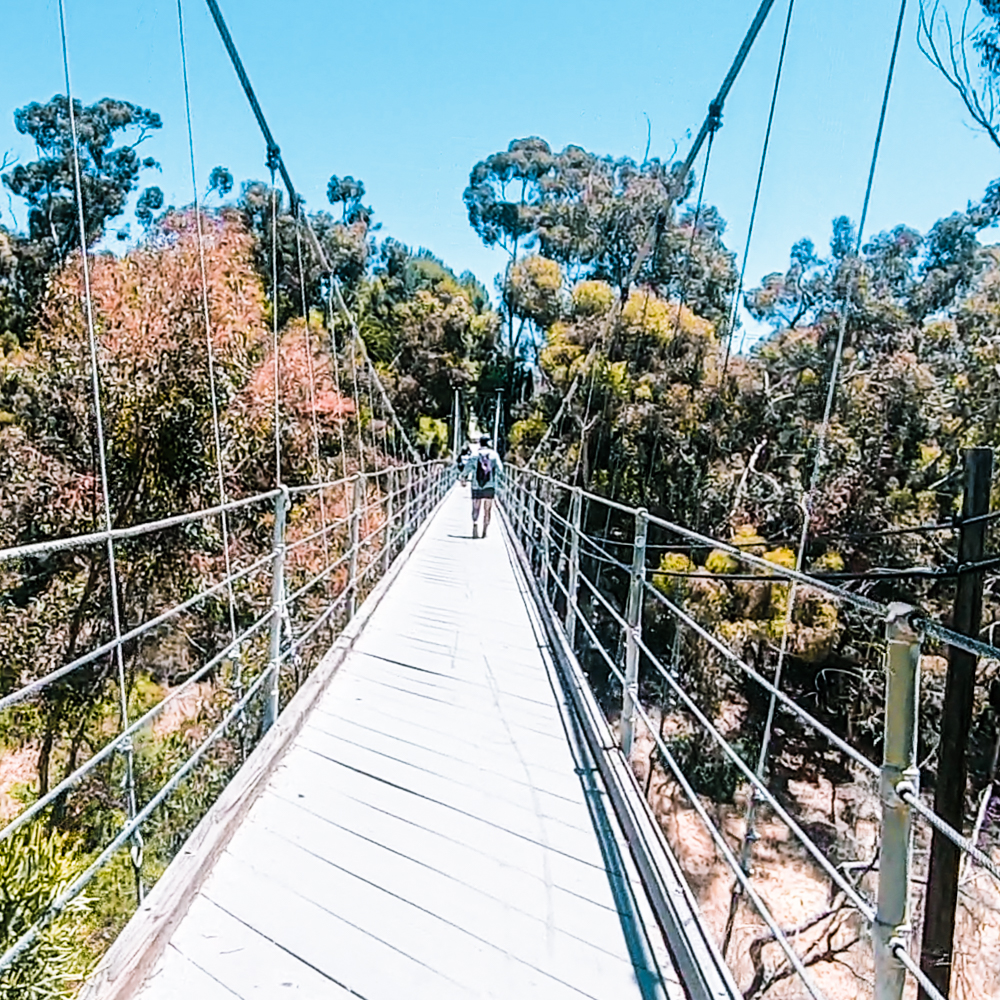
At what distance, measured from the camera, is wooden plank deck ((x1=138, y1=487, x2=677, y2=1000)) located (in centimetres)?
140

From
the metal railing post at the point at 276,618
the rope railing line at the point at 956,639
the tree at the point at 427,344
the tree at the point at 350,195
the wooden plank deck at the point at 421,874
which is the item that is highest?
the tree at the point at 350,195

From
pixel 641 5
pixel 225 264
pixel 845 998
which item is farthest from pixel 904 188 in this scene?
pixel 845 998

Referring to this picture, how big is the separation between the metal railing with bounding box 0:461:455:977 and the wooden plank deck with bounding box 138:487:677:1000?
8.3 inches

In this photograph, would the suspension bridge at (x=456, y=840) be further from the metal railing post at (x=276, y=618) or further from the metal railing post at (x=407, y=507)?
the metal railing post at (x=407, y=507)

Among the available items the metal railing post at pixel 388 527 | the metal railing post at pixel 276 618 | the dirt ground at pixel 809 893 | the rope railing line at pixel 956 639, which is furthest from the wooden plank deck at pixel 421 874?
the metal railing post at pixel 388 527

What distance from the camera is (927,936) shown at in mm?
2746

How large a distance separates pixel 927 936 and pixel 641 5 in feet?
21.2

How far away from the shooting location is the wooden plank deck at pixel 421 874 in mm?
1401

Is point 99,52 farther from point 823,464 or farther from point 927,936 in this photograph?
point 823,464

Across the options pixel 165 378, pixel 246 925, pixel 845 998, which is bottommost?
pixel 845 998

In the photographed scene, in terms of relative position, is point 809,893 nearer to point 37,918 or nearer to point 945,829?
point 37,918

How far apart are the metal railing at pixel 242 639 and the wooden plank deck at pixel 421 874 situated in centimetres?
21

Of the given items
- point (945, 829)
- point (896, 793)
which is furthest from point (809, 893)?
point (945, 829)

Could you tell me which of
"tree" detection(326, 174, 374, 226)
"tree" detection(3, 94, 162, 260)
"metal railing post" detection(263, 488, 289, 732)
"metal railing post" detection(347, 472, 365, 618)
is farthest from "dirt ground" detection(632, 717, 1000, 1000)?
"tree" detection(326, 174, 374, 226)
